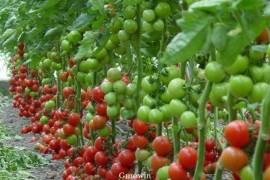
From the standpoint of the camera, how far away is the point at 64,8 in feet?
8.70

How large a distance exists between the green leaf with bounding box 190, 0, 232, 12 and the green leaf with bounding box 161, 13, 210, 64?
0.7 inches

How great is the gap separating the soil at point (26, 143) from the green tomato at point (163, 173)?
7.26ft

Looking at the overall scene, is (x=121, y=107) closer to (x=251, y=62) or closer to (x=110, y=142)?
(x=110, y=142)

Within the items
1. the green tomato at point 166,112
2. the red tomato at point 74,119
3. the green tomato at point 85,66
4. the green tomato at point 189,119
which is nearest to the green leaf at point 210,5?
the green tomato at point 189,119

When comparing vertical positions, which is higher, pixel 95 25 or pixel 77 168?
pixel 95 25

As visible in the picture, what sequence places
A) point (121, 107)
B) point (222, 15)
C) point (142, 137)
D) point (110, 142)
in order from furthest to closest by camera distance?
point (110, 142) → point (121, 107) → point (142, 137) → point (222, 15)

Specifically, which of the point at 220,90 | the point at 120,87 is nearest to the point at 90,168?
the point at 120,87

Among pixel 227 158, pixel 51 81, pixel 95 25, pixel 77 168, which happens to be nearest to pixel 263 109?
pixel 227 158

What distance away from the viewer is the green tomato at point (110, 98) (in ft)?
6.64

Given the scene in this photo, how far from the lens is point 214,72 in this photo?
1146 millimetres

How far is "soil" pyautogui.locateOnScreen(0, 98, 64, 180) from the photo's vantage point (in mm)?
3980

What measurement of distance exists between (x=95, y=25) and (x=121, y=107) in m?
0.34

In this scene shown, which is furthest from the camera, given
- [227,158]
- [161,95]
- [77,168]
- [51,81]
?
[51,81]

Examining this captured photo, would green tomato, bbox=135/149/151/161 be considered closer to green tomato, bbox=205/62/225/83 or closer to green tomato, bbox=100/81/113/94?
green tomato, bbox=100/81/113/94
